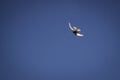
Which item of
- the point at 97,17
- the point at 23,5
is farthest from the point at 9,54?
the point at 97,17

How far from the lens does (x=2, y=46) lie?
3.20m

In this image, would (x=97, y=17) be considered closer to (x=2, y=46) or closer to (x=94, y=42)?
(x=94, y=42)

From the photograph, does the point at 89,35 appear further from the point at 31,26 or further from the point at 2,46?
the point at 2,46

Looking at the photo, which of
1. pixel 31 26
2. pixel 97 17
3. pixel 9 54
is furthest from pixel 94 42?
pixel 9 54

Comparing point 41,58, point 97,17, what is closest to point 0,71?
point 41,58

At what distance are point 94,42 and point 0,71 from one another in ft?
3.76

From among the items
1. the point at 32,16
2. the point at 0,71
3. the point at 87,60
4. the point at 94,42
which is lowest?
the point at 0,71

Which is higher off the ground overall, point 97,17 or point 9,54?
point 97,17

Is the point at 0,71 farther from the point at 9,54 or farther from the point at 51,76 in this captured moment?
the point at 51,76

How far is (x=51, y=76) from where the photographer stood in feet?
10.5

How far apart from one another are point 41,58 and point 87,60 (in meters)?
0.54

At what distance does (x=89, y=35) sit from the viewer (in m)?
3.25

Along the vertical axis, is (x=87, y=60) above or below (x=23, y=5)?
below

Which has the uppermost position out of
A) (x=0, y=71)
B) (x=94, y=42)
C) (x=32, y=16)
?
(x=32, y=16)
